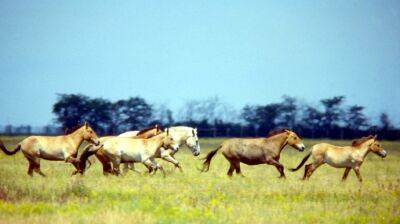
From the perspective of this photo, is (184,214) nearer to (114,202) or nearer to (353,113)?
(114,202)

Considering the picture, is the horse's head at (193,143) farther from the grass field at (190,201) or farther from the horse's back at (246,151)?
the grass field at (190,201)

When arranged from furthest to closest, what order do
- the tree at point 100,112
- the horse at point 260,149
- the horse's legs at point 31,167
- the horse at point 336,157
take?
1. the tree at point 100,112
2. the horse at point 260,149
3. the horse at point 336,157
4. the horse's legs at point 31,167

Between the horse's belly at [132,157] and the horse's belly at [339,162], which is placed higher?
the horse's belly at [132,157]

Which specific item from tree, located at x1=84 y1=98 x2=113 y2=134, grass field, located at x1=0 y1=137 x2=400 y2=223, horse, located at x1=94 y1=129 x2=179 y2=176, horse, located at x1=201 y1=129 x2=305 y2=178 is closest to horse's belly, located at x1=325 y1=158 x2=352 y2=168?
horse, located at x1=201 y1=129 x2=305 y2=178

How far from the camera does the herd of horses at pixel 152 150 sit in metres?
18.2

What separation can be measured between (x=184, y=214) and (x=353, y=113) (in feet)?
267

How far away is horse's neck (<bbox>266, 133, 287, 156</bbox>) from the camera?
65.6ft

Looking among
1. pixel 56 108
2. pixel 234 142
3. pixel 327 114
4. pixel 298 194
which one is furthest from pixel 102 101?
pixel 298 194

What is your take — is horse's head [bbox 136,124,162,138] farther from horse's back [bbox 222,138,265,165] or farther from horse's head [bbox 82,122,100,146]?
horse's head [bbox 82,122,100,146]

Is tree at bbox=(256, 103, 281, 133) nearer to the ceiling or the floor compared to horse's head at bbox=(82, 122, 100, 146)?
nearer to the floor

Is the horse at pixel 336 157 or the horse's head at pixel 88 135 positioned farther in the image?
the horse at pixel 336 157

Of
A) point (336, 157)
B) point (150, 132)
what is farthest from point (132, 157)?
point (336, 157)

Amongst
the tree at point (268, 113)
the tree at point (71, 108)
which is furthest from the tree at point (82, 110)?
the tree at point (268, 113)

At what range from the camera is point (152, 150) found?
18812mm
